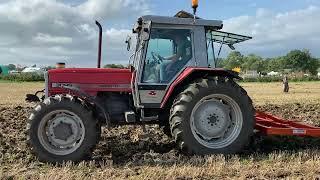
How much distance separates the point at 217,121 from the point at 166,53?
140 cm

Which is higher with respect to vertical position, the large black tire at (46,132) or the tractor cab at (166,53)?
the tractor cab at (166,53)

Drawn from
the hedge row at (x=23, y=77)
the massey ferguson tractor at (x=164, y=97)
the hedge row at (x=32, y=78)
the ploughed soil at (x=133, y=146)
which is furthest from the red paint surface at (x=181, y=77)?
the hedge row at (x=32, y=78)

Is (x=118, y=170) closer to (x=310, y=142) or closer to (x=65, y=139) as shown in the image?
(x=65, y=139)

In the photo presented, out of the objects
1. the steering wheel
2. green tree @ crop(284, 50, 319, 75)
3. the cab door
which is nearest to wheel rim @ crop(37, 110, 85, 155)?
the cab door

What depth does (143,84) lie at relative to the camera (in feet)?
27.1

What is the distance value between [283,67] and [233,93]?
135m

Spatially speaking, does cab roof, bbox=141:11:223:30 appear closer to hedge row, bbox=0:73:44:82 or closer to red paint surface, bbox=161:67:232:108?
red paint surface, bbox=161:67:232:108

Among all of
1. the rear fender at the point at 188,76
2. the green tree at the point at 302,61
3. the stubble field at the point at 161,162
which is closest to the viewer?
the stubble field at the point at 161,162

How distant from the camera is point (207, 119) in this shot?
27.2 ft

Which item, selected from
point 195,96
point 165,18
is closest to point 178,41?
point 165,18

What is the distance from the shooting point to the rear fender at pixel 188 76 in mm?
8070

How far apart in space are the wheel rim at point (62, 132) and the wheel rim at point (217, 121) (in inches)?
72.9

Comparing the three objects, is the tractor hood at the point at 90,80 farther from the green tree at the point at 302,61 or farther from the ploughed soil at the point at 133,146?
the green tree at the point at 302,61

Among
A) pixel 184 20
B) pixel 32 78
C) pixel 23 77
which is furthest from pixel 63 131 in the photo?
pixel 23 77
